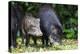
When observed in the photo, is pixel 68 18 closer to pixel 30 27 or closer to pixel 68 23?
pixel 68 23

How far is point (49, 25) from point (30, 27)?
202 mm

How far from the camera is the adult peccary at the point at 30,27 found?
1.81 m

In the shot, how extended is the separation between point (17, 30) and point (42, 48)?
31 cm

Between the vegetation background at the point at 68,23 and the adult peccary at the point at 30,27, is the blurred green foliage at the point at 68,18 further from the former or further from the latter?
the adult peccary at the point at 30,27

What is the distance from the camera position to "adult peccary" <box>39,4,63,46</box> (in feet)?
6.16

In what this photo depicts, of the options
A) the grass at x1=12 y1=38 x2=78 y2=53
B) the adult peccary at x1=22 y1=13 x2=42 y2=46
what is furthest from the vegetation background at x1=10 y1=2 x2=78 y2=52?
the adult peccary at x1=22 y1=13 x2=42 y2=46

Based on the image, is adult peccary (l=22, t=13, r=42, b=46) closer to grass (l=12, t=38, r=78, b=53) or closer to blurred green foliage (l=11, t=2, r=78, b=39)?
grass (l=12, t=38, r=78, b=53)

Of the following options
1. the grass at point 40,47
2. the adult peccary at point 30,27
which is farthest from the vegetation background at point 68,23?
the adult peccary at point 30,27

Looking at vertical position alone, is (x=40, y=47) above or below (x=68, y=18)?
below

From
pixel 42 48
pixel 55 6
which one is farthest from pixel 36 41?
pixel 55 6

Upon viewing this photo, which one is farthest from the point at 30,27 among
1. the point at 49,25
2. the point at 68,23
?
the point at 68,23

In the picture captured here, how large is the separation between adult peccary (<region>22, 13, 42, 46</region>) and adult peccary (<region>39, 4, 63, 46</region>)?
48 mm

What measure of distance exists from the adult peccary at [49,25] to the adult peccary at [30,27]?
48 mm

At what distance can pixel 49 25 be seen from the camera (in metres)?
1.90
